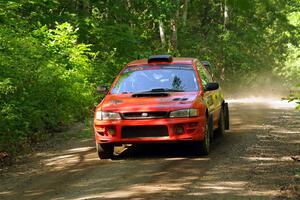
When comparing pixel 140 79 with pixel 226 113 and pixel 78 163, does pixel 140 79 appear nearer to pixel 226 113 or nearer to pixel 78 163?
pixel 78 163

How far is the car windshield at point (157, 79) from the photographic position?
10.5 meters

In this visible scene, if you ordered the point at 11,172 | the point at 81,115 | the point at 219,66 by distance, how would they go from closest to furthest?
the point at 11,172
the point at 81,115
the point at 219,66

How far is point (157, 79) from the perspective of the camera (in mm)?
10750

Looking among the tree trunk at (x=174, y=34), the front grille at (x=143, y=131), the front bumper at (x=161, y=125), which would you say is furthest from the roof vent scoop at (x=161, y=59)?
the tree trunk at (x=174, y=34)

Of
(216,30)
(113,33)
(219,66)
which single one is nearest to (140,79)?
(113,33)

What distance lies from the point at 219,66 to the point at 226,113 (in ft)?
84.5

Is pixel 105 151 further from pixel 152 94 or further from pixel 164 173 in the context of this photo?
pixel 164 173

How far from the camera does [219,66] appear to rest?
38.9 metres

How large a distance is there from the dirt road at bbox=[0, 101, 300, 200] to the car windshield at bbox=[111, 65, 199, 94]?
119cm

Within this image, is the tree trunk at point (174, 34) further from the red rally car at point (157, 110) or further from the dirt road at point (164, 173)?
the red rally car at point (157, 110)

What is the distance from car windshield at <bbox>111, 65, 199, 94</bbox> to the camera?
10.5 metres

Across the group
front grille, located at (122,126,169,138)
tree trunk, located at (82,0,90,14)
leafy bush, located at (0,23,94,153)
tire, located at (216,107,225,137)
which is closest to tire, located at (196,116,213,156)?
front grille, located at (122,126,169,138)

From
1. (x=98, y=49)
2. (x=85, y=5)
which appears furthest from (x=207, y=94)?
(x=85, y=5)

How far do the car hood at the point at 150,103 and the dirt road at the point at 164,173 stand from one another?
0.90m
